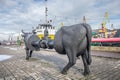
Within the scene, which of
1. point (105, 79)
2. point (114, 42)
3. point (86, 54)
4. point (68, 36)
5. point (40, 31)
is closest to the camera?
point (105, 79)

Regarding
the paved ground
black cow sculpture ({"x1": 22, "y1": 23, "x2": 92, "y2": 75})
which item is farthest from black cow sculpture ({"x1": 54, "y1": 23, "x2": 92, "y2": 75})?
the paved ground

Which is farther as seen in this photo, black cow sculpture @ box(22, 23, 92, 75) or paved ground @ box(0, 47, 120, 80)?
paved ground @ box(0, 47, 120, 80)

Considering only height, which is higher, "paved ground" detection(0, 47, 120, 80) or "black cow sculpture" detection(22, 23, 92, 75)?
"black cow sculpture" detection(22, 23, 92, 75)

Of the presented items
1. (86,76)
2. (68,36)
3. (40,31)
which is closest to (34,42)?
(68,36)

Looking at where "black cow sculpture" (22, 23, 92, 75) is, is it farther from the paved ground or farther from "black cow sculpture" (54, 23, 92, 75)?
the paved ground

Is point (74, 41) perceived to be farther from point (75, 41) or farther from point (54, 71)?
point (54, 71)

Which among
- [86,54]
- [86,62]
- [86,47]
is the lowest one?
[86,62]

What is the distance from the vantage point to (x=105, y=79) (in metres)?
3.40

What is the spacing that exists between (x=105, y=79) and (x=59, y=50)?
1.66m

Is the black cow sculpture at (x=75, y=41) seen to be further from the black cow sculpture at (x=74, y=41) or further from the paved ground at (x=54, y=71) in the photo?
the paved ground at (x=54, y=71)

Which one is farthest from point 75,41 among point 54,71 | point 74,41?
point 54,71

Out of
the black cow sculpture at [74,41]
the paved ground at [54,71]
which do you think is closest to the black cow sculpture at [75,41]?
the black cow sculpture at [74,41]

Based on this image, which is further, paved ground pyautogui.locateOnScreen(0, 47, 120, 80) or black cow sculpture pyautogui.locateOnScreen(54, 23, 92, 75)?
paved ground pyautogui.locateOnScreen(0, 47, 120, 80)

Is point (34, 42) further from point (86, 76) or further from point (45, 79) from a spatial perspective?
point (86, 76)
